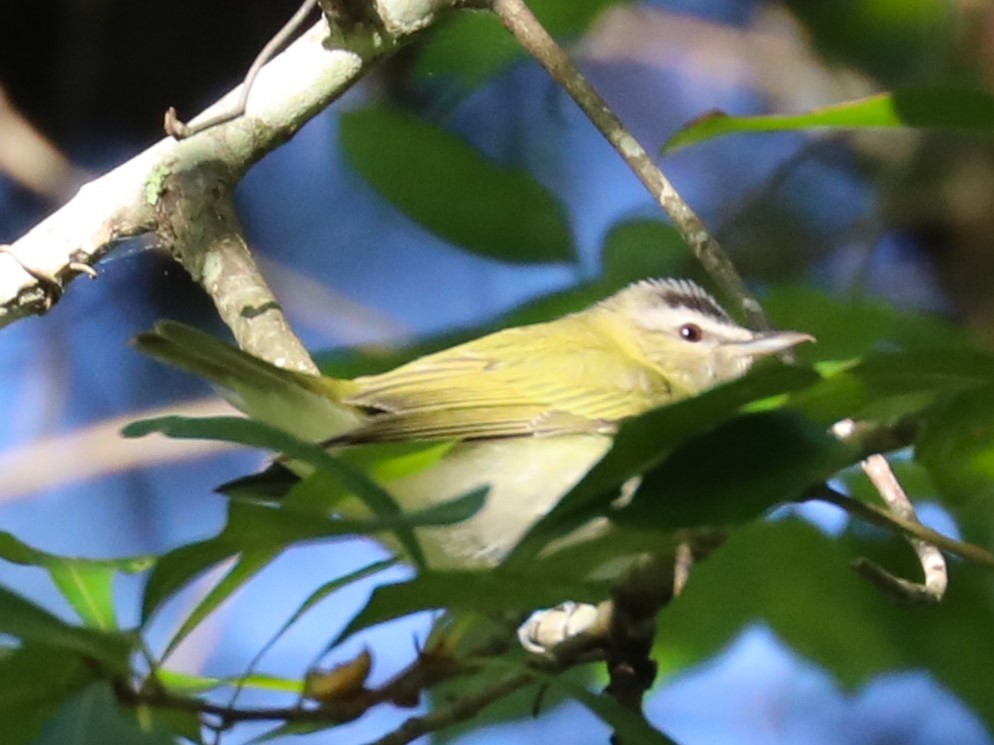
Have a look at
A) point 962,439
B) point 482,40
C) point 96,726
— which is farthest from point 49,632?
point 482,40

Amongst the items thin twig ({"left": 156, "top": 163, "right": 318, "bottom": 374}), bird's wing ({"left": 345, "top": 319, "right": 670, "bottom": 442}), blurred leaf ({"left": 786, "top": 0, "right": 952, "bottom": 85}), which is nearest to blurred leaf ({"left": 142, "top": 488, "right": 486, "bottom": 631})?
bird's wing ({"left": 345, "top": 319, "right": 670, "bottom": 442})

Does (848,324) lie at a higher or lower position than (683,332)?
lower

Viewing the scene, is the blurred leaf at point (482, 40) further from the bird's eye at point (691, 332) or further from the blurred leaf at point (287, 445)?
the blurred leaf at point (287, 445)

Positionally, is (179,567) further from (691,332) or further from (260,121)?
(691,332)

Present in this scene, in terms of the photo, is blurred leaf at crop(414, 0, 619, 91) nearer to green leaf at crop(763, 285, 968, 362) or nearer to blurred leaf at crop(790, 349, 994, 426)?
green leaf at crop(763, 285, 968, 362)

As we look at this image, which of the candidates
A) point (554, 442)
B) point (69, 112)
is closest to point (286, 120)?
point (554, 442)

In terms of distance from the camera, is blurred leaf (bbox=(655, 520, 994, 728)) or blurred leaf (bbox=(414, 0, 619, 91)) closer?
blurred leaf (bbox=(655, 520, 994, 728))

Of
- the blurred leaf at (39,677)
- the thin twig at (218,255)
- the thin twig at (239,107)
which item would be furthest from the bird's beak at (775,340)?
the blurred leaf at (39,677)

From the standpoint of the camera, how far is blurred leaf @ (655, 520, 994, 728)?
Result: 4.96 ft

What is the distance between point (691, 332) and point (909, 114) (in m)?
1.34

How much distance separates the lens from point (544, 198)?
151 centimetres

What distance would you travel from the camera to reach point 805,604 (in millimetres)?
1542

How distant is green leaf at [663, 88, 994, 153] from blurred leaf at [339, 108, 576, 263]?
0.66 metres

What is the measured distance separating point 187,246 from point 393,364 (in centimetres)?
31
